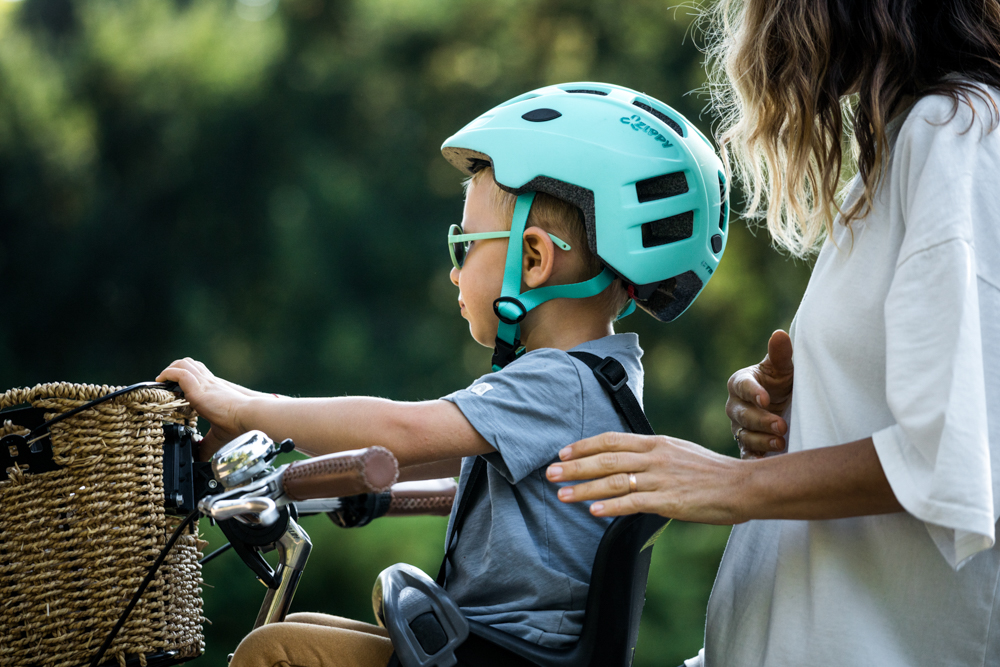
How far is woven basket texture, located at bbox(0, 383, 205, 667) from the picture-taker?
1271 mm

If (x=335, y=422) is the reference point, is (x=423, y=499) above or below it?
below

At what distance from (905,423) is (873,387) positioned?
0.58 ft

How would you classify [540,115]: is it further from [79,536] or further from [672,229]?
[79,536]

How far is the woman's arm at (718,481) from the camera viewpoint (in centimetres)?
116

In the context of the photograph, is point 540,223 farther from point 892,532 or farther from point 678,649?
point 678,649

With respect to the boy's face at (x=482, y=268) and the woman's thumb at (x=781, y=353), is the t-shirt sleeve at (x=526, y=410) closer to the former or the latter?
the boy's face at (x=482, y=268)

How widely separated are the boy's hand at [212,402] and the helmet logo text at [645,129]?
0.89m

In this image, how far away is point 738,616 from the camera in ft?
4.61

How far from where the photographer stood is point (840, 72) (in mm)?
1353

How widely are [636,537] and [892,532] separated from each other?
367mm

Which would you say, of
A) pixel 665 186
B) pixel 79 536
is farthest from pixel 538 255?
pixel 79 536

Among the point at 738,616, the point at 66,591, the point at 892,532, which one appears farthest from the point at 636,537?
the point at 66,591

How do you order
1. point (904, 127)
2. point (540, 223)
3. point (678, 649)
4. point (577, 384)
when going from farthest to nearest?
point (678, 649) → point (540, 223) → point (577, 384) → point (904, 127)

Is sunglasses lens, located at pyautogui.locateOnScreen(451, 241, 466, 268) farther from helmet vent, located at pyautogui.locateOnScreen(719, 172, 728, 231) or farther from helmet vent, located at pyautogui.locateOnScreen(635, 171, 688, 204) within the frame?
helmet vent, located at pyautogui.locateOnScreen(719, 172, 728, 231)
